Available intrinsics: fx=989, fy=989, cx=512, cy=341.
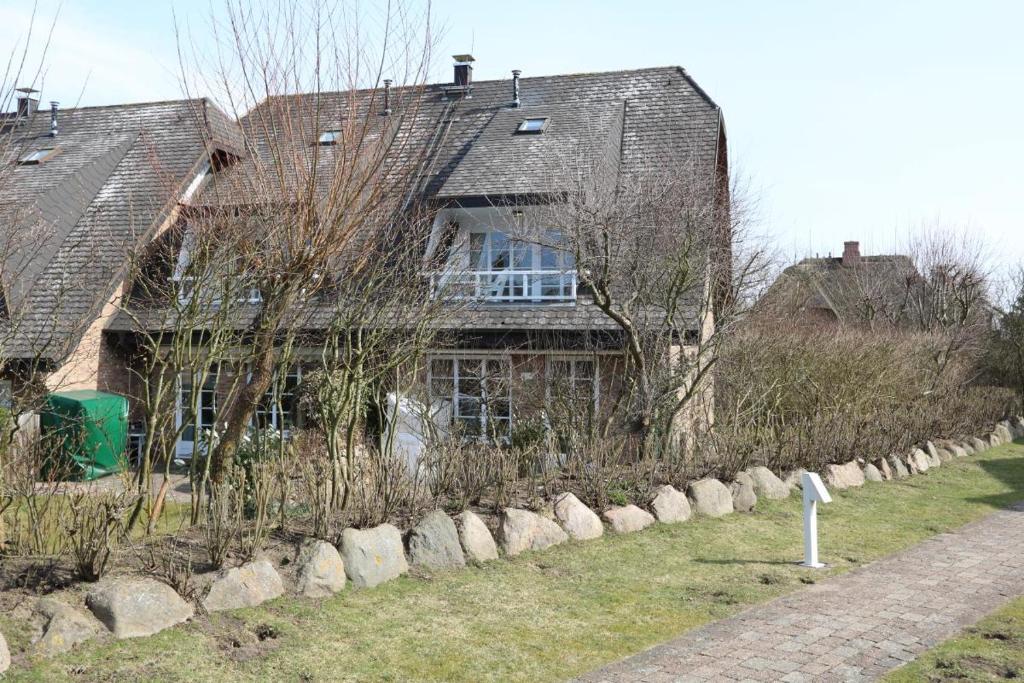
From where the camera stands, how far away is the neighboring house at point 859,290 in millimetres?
31297

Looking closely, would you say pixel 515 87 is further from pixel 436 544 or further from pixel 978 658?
pixel 978 658

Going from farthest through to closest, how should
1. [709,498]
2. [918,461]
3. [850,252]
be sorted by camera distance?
[850,252] < [918,461] < [709,498]

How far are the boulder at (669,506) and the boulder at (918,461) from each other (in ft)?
22.7

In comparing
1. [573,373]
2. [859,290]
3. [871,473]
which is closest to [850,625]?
[573,373]

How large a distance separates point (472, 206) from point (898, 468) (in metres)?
8.75

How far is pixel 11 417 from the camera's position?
8.32 metres

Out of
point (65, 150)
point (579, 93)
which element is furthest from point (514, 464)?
point (65, 150)

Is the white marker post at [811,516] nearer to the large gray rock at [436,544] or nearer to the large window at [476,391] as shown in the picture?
the large gray rock at [436,544]

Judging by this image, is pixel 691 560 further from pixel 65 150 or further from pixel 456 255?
pixel 65 150

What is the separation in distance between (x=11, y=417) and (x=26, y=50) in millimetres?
3143

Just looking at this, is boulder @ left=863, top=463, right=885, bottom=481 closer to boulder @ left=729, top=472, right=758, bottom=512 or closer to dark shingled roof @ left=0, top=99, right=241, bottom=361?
boulder @ left=729, top=472, right=758, bottom=512

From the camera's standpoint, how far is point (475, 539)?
359 inches

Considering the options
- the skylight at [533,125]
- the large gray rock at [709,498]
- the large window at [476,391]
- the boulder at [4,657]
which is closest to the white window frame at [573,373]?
the large window at [476,391]

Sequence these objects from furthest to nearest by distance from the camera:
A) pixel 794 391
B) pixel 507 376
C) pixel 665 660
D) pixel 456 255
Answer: pixel 794 391, pixel 507 376, pixel 456 255, pixel 665 660
